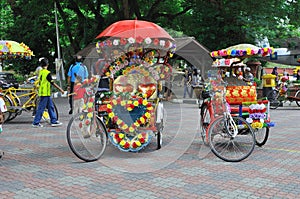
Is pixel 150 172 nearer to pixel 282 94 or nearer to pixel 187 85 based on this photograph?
pixel 282 94

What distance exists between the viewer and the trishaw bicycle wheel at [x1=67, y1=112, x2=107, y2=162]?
6404 mm

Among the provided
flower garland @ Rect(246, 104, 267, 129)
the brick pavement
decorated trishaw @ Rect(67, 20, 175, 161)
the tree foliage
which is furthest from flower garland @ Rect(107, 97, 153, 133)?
the tree foliage

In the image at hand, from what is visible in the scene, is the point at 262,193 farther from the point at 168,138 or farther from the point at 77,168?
the point at 168,138

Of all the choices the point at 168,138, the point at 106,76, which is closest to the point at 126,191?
the point at 106,76

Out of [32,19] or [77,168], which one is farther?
[32,19]

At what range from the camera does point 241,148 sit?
727 cm

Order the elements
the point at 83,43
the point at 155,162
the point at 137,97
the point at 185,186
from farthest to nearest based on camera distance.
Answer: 1. the point at 83,43
2. the point at 137,97
3. the point at 155,162
4. the point at 185,186

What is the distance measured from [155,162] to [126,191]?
4.98ft

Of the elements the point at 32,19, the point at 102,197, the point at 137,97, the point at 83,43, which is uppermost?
the point at 32,19

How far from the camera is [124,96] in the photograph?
6875mm

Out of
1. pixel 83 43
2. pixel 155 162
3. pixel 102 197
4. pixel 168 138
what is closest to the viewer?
pixel 102 197

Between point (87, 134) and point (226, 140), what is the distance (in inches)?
97.1

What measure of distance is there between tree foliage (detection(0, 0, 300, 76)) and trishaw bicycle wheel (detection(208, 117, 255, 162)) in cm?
1102

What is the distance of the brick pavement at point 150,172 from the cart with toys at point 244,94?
0.50 meters
